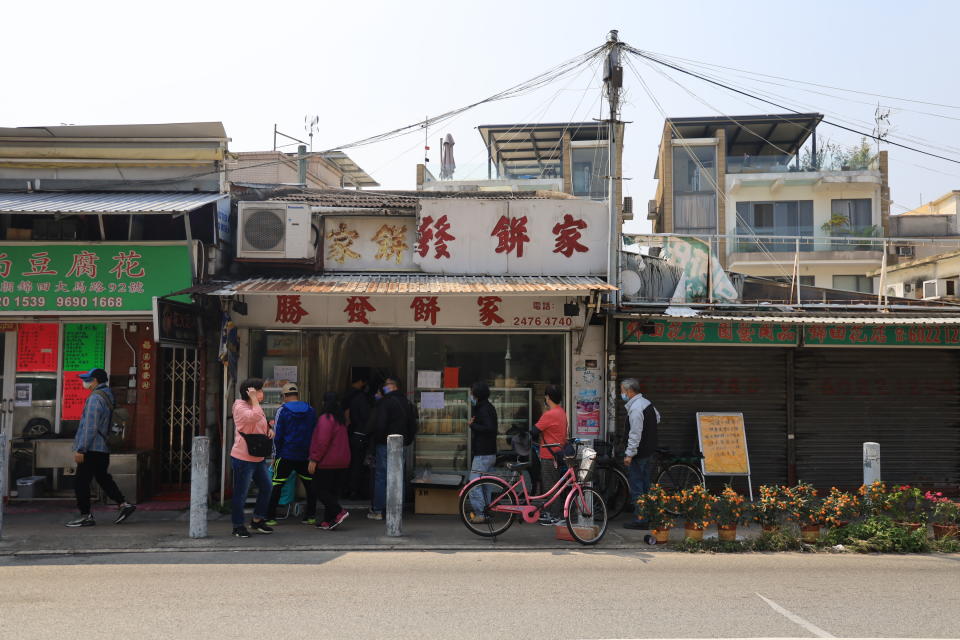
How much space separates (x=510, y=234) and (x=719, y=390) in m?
4.27

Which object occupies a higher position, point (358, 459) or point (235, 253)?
point (235, 253)

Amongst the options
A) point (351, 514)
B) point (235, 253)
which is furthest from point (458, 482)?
point (235, 253)

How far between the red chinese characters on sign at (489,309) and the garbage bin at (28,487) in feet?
23.9

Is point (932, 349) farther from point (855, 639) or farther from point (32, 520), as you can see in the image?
point (32, 520)

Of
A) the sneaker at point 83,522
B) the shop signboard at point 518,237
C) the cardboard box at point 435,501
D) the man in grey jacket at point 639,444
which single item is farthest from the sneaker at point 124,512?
the man in grey jacket at point 639,444

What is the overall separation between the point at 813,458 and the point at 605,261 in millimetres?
4715

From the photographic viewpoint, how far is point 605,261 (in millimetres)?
11906

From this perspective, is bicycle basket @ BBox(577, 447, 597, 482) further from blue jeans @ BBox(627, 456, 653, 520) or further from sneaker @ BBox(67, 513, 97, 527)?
sneaker @ BBox(67, 513, 97, 527)

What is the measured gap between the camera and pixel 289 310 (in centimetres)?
1148

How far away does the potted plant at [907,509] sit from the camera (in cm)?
895

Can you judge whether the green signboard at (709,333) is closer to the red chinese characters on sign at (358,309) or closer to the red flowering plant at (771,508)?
the red flowering plant at (771,508)

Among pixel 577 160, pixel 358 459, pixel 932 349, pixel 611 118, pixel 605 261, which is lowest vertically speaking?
pixel 358 459

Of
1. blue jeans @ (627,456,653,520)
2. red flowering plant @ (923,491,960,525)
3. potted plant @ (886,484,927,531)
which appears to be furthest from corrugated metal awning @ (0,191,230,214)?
red flowering plant @ (923,491,960,525)

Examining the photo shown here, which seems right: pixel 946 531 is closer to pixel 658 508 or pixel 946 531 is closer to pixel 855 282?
pixel 658 508
